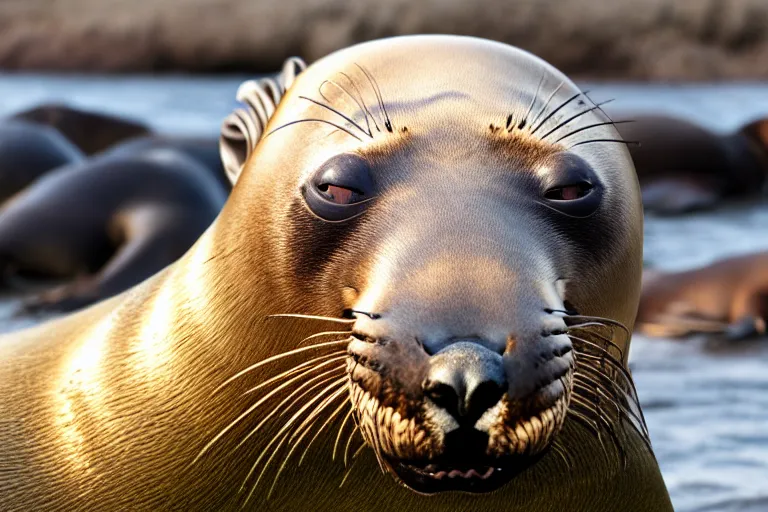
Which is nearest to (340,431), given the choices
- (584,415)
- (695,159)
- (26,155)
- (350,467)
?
(350,467)

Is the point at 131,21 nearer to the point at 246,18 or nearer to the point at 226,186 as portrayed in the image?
the point at 246,18

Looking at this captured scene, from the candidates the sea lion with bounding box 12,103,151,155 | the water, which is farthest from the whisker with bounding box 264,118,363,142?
the sea lion with bounding box 12,103,151,155

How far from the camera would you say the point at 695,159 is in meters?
11.5

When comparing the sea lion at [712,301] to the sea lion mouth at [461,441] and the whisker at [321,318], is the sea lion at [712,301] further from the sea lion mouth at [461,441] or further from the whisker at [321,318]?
the sea lion mouth at [461,441]

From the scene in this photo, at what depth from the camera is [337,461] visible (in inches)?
117

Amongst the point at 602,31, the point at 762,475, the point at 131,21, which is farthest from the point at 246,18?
the point at 762,475

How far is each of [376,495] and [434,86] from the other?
0.87m

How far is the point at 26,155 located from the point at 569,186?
7348mm

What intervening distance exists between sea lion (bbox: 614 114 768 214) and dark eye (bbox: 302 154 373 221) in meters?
8.38

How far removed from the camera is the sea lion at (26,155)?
938 centimetres

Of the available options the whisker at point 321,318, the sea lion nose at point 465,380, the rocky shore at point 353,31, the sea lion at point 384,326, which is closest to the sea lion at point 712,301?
the sea lion at point 384,326

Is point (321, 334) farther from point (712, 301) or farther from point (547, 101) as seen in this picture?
point (712, 301)

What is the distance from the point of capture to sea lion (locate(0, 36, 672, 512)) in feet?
7.95

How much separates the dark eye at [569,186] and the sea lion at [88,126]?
32.3 ft
